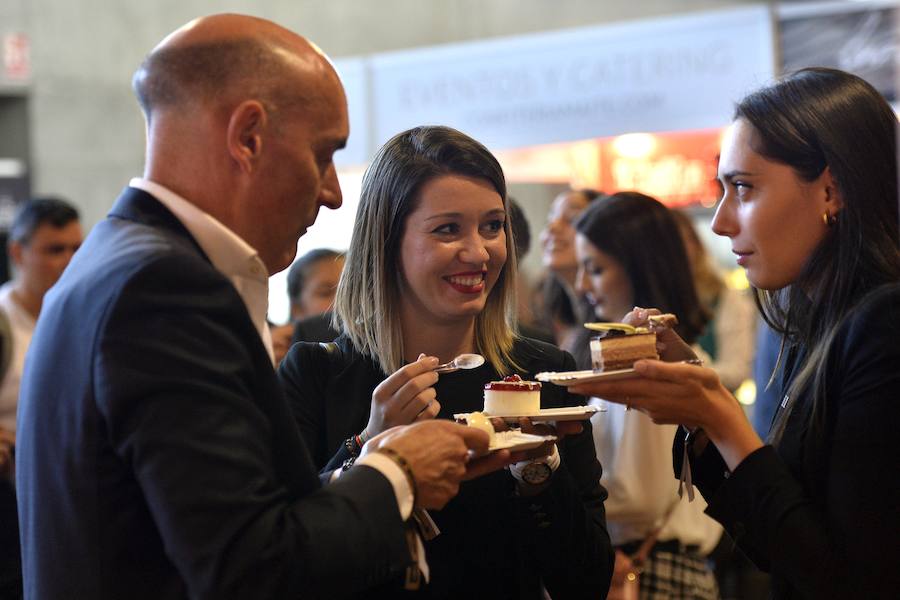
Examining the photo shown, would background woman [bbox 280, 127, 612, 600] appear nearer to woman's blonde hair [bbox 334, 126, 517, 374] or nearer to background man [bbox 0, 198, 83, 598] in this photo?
woman's blonde hair [bbox 334, 126, 517, 374]

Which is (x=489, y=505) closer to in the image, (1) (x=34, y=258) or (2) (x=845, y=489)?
(2) (x=845, y=489)

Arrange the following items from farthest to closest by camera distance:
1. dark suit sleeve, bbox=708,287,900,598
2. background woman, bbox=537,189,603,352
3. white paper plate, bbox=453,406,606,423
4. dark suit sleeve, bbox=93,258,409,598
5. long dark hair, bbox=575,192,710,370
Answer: background woman, bbox=537,189,603,352 → long dark hair, bbox=575,192,710,370 → white paper plate, bbox=453,406,606,423 → dark suit sleeve, bbox=708,287,900,598 → dark suit sleeve, bbox=93,258,409,598

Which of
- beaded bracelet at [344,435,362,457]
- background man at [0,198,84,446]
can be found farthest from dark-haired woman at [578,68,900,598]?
background man at [0,198,84,446]

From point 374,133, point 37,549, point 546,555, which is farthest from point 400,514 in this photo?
point 374,133

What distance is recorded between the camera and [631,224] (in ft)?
11.5

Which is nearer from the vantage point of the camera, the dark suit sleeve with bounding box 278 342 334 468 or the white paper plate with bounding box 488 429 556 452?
the white paper plate with bounding box 488 429 556 452

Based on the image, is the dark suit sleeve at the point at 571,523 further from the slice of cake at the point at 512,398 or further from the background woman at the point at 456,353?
the slice of cake at the point at 512,398

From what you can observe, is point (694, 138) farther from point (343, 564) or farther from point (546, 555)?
point (343, 564)

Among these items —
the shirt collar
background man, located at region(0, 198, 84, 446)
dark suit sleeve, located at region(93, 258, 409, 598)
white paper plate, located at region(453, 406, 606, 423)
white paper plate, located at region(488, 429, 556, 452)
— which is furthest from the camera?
background man, located at region(0, 198, 84, 446)

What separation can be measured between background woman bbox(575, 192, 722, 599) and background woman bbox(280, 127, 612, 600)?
2.14 feet

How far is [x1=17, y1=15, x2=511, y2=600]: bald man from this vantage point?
4.46 ft

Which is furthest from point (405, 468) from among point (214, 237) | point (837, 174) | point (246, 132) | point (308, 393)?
point (837, 174)

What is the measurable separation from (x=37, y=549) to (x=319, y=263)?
108 inches

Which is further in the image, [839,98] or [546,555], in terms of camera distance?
[546,555]
